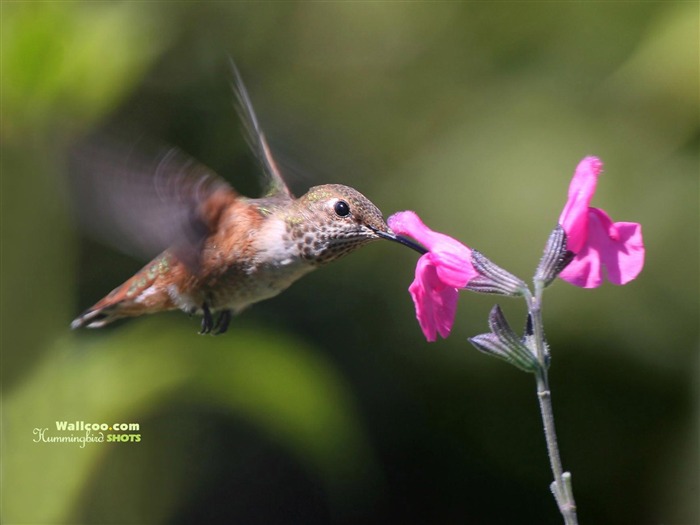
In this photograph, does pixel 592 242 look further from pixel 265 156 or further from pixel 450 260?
pixel 265 156

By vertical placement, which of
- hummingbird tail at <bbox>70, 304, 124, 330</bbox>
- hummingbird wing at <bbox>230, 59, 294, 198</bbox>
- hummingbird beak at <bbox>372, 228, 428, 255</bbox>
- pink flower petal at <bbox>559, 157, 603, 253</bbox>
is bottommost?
pink flower petal at <bbox>559, 157, 603, 253</bbox>

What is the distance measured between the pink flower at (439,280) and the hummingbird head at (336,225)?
0.12 meters

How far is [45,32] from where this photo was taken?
1.86m

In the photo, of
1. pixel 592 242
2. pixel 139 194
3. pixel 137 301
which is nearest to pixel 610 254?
pixel 592 242

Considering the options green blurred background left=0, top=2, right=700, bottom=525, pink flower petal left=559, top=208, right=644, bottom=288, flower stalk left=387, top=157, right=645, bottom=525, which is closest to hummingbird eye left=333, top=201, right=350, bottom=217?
flower stalk left=387, top=157, right=645, bottom=525

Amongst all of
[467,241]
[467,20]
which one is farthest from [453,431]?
Result: [467,20]

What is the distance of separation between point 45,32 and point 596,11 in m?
1.66

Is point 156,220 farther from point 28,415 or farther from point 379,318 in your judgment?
point 379,318

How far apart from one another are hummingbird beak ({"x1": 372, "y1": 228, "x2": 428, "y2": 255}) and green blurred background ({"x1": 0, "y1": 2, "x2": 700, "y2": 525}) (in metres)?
0.78

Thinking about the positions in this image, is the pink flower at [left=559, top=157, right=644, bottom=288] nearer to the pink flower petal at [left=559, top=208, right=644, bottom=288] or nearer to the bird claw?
the pink flower petal at [left=559, top=208, right=644, bottom=288]

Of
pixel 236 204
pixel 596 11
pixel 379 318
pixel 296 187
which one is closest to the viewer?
pixel 236 204

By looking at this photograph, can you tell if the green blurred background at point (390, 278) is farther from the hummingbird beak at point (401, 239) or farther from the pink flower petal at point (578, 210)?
the pink flower petal at point (578, 210)

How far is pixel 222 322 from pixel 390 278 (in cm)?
114

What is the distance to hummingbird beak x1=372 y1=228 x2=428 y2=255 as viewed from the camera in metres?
1.16
